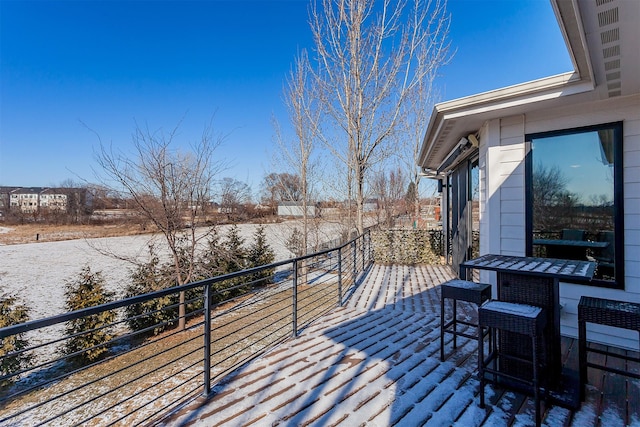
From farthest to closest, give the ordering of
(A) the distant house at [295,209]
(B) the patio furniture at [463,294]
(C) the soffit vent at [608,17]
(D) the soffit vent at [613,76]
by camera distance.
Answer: (A) the distant house at [295,209] → (B) the patio furniture at [463,294] → (D) the soffit vent at [613,76] → (C) the soffit vent at [608,17]

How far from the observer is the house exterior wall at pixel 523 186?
2811 millimetres

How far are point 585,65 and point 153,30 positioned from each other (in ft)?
34.3

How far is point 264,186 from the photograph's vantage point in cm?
911

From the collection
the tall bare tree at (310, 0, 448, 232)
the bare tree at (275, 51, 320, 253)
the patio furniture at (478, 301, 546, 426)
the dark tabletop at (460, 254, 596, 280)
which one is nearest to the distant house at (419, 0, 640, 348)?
the dark tabletop at (460, 254, 596, 280)

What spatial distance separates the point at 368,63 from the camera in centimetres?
670

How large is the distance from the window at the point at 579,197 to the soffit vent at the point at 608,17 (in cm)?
172

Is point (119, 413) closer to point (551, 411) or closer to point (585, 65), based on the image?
point (551, 411)

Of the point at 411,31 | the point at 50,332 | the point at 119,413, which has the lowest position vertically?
the point at 50,332

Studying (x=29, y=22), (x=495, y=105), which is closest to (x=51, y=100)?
(x=29, y=22)

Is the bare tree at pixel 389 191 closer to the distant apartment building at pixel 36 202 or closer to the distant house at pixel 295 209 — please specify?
the distant house at pixel 295 209

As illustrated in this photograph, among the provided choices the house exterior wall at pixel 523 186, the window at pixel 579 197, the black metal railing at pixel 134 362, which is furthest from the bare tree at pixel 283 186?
the window at pixel 579 197

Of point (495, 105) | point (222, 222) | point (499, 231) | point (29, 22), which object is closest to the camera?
point (495, 105)

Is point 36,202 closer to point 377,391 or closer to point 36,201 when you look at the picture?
point 36,201

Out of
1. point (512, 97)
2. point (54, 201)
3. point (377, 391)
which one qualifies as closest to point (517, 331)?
point (377, 391)
